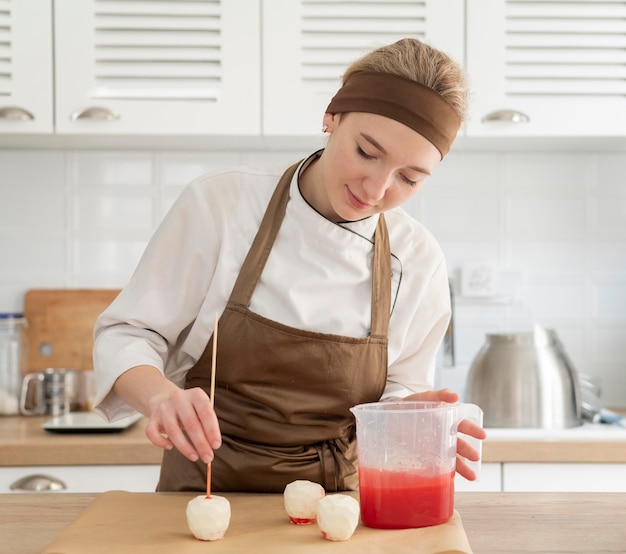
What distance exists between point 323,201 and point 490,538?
0.59 metres

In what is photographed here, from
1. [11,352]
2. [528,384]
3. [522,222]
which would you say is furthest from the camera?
[522,222]

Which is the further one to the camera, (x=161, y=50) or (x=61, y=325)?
(x=61, y=325)

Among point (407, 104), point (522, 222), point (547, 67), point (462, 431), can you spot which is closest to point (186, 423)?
point (462, 431)

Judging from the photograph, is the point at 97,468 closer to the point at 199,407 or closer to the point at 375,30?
the point at 199,407

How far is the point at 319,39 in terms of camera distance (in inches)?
90.2

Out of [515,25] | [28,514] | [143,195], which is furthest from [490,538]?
[143,195]

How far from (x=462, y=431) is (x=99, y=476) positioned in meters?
1.14

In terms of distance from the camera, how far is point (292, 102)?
2.28 m

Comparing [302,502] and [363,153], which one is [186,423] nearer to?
[302,502]

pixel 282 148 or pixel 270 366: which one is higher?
pixel 282 148

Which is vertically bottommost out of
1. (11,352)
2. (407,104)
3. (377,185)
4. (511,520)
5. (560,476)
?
(560,476)

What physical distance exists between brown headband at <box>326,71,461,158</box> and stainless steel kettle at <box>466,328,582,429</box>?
3.49 ft

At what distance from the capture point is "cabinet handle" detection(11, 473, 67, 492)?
6.57 feet

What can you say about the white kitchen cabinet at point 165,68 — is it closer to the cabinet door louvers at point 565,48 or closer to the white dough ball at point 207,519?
the cabinet door louvers at point 565,48
